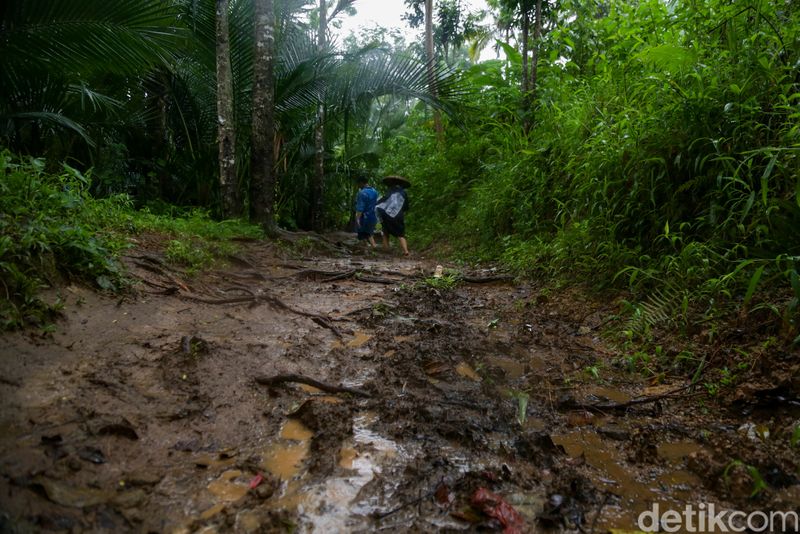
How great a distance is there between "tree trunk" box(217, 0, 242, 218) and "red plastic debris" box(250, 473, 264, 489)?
199 inches

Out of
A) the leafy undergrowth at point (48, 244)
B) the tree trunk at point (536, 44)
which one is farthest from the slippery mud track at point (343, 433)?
the tree trunk at point (536, 44)

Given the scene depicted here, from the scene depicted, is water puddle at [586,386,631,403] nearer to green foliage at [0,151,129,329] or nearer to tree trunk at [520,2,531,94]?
green foliage at [0,151,129,329]

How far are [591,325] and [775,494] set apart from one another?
1633 mm

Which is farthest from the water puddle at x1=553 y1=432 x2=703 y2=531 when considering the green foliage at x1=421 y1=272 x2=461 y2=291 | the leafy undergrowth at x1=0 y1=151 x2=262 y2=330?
the green foliage at x1=421 y1=272 x2=461 y2=291

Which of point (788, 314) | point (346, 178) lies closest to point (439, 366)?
point (788, 314)

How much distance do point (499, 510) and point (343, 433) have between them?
2.10ft

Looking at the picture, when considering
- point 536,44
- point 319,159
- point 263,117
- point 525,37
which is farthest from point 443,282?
point 319,159

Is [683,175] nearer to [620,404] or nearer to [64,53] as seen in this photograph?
[620,404]

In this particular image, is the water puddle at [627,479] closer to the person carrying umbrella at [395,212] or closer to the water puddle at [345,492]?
the water puddle at [345,492]

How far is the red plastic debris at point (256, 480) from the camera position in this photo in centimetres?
132

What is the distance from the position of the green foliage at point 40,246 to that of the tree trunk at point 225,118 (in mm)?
2709

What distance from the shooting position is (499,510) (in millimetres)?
1226

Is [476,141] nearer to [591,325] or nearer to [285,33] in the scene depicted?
[285,33]

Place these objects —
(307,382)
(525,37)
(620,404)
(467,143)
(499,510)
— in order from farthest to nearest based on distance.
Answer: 1. (467,143)
2. (525,37)
3. (307,382)
4. (620,404)
5. (499,510)
